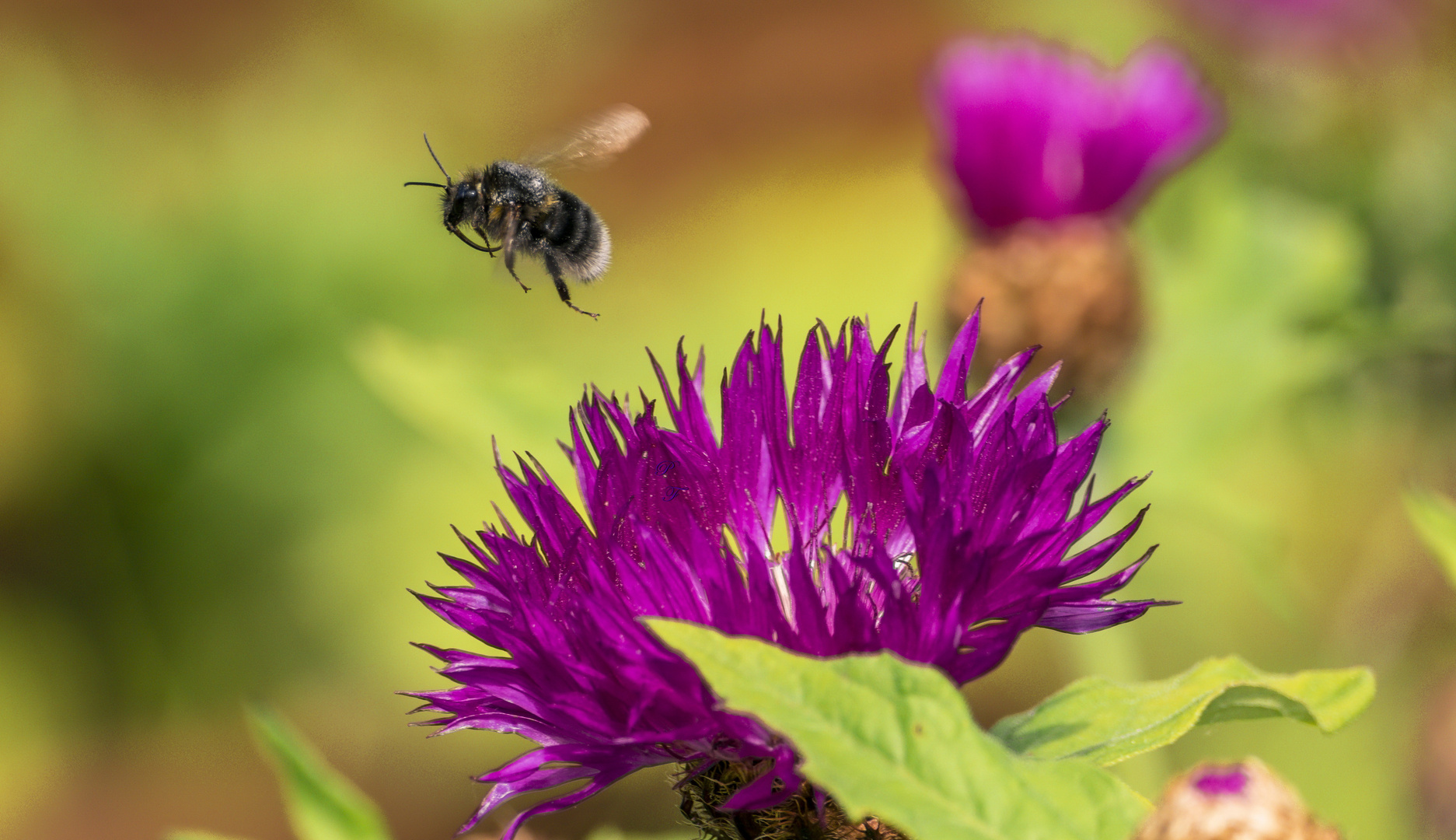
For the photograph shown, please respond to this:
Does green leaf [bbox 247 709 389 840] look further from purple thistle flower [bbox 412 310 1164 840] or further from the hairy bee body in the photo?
the hairy bee body

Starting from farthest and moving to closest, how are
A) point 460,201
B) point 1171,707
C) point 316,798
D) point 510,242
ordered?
point 460,201, point 510,242, point 316,798, point 1171,707

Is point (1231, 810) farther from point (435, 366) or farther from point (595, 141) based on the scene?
point (435, 366)

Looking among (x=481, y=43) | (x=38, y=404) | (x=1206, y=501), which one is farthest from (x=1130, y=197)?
(x=481, y=43)

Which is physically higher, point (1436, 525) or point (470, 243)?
point (470, 243)

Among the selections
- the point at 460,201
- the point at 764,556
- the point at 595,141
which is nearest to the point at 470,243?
the point at 460,201

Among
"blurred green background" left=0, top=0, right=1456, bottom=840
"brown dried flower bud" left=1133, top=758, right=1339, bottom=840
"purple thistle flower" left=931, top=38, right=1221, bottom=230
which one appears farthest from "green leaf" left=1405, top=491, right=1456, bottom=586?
"purple thistle flower" left=931, top=38, right=1221, bottom=230

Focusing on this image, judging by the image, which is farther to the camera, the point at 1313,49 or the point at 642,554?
the point at 1313,49

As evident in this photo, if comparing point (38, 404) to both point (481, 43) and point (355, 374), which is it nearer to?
point (355, 374)
